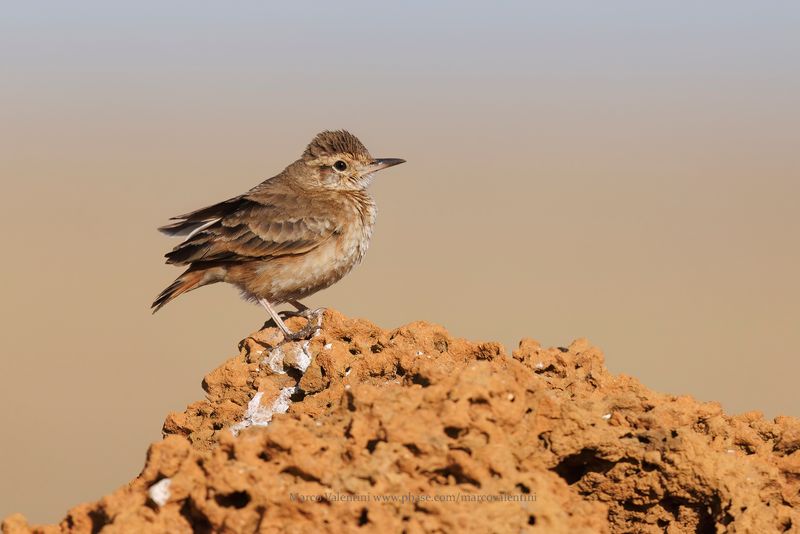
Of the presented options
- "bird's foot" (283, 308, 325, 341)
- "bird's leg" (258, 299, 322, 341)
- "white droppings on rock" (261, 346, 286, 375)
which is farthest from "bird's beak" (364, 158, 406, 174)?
"white droppings on rock" (261, 346, 286, 375)

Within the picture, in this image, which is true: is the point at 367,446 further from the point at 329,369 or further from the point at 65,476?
the point at 65,476

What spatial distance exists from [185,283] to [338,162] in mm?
1854

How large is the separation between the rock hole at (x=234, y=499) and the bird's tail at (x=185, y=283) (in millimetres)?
4934

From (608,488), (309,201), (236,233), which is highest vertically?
(309,201)

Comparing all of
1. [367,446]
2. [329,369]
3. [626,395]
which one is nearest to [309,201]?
[329,369]

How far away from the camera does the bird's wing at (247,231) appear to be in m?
8.98

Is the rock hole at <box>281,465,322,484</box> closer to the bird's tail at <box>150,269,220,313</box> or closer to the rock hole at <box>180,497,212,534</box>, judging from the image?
the rock hole at <box>180,497,212,534</box>

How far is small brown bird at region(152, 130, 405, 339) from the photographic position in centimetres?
900

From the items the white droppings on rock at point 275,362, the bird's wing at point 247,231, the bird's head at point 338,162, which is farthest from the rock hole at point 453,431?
the bird's head at point 338,162

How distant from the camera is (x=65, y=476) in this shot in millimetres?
17281

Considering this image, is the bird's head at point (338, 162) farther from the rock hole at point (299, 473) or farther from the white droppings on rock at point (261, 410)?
the rock hole at point (299, 473)

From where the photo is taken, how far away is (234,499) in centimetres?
409

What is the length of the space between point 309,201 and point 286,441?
558 cm

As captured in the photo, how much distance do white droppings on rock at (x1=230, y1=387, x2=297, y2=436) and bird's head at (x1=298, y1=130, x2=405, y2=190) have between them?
408cm
